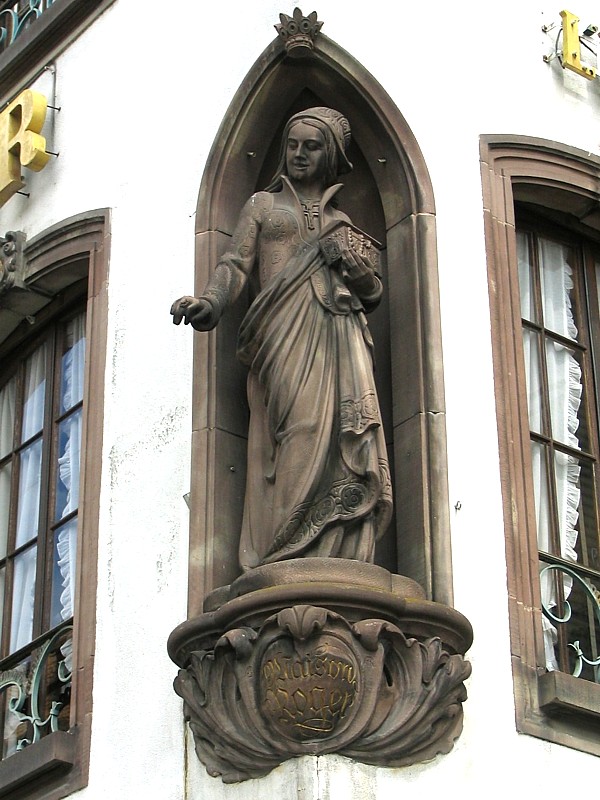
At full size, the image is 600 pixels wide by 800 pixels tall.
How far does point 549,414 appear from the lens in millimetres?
10867

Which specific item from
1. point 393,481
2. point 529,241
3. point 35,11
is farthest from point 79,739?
point 35,11

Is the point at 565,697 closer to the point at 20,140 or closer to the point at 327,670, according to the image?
the point at 327,670

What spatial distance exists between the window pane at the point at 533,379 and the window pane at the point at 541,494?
0.41 ft

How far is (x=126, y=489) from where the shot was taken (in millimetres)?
10625

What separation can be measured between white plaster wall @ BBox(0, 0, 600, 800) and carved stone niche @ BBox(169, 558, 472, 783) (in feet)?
0.38

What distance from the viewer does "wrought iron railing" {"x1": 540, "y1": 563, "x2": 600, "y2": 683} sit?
10117mm

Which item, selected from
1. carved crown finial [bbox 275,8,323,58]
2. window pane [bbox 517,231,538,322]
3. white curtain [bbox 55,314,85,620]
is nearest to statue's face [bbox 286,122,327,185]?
carved crown finial [bbox 275,8,323,58]

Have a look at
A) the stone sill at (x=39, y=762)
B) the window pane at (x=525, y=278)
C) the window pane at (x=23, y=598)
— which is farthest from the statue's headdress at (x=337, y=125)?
the stone sill at (x=39, y=762)

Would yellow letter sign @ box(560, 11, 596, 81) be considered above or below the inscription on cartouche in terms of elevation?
above

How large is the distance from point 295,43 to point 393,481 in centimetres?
237

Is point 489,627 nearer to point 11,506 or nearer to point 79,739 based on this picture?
point 79,739

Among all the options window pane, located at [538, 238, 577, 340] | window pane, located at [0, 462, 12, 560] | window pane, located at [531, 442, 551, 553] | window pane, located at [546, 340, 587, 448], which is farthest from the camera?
window pane, located at [0, 462, 12, 560]

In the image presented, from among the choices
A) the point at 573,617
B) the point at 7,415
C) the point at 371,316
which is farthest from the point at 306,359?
the point at 7,415

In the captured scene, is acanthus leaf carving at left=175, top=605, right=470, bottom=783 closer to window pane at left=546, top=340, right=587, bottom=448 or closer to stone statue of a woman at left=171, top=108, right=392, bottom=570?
stone statue of a woman at left=171, top=108, right=392, bottom=570
